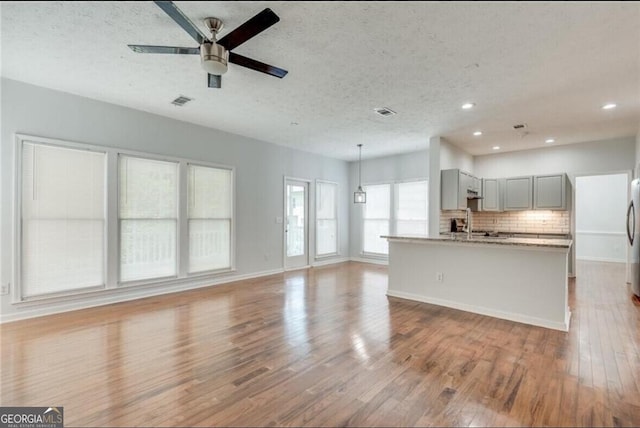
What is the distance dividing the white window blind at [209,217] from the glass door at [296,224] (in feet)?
5.03

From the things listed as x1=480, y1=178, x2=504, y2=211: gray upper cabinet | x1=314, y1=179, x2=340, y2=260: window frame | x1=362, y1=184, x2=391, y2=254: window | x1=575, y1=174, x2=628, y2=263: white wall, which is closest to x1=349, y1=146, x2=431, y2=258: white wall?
x1=362, y1=184, x2=391, y2=254: window

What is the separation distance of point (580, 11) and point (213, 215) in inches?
213

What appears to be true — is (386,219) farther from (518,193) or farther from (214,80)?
(214,80)

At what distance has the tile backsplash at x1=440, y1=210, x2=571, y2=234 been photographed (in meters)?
6.34

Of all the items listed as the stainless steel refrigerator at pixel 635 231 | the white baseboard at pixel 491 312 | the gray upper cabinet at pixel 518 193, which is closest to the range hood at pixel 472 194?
the gray upper cabinet at pixel 518 193

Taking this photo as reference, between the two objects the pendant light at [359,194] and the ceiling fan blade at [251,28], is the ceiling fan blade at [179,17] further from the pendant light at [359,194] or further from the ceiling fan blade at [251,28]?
the pendant light at [359,194]

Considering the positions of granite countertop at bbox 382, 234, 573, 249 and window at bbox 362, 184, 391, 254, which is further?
window at bbox 362, 184, 391, 254

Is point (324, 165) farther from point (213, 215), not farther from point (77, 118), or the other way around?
point (77, 118)

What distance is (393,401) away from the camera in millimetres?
2104

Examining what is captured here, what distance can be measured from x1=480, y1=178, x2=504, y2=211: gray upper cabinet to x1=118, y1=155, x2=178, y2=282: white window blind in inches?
254

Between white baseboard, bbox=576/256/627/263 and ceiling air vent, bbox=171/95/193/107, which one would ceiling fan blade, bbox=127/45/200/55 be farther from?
white baseboard, bbox=576/256/627/263

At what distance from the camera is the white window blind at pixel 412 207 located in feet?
24.0

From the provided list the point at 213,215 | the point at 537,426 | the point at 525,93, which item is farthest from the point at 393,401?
the point at 213,215

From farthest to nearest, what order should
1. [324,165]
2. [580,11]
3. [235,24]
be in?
[324,165] < [235,24] < [580,11]
